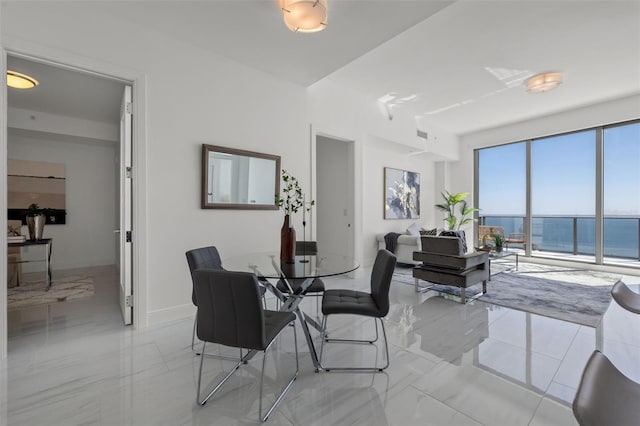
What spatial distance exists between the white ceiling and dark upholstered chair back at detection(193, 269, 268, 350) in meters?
2.40

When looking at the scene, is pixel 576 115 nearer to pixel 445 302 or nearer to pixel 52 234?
pixel 445 302

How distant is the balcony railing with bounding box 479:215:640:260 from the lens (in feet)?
18.7

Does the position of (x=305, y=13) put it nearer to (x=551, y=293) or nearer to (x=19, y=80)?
(x=19, y=80)

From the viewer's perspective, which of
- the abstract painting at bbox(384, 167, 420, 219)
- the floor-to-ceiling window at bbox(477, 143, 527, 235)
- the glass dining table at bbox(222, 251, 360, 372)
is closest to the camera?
the glass dining table at bbox(222, 251, 360, 372)

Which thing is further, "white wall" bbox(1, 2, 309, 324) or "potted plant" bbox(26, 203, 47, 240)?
"potted plant" bbox(26, 203, 47, 240)

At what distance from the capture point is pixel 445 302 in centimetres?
363

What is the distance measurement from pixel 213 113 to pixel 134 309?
88.1 inches

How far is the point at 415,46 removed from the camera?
11.3 feet

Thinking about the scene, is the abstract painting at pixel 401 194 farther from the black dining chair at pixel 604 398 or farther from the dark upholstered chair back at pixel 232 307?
the black dining chair at pixel 604 398

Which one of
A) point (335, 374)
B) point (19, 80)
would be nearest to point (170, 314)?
point (335, 374)

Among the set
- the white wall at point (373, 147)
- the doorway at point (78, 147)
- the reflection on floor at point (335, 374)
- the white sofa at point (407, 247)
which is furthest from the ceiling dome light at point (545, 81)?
the doorway at point (78, 147)

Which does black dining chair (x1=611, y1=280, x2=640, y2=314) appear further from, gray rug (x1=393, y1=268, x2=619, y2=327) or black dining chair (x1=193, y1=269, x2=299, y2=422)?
black dining chair (x1=193, y1=269, x2=299, y2=422)

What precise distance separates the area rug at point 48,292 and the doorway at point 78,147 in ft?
1.29

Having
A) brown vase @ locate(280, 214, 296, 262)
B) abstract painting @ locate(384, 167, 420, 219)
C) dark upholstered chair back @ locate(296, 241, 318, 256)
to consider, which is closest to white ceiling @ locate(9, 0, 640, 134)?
abstract painting @ locate(384, 167, 420, 219)
